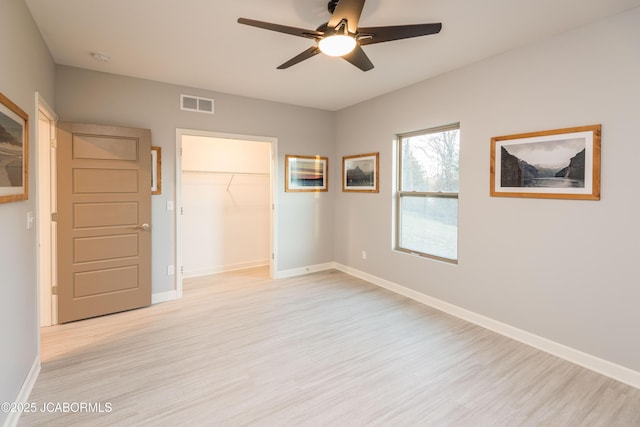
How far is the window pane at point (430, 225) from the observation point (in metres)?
3.67

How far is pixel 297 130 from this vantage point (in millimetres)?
5031

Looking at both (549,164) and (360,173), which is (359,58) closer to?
(549,164)

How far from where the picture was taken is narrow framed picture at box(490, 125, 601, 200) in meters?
2.48

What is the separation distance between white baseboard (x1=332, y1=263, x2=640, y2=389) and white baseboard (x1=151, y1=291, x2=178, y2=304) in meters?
2.96

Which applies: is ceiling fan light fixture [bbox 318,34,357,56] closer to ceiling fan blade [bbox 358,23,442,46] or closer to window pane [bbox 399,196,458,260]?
ceiling fan blade [bbox 358,23,442,46]

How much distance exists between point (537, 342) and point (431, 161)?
219 centimetres

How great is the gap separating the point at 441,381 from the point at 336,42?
256 centimetres

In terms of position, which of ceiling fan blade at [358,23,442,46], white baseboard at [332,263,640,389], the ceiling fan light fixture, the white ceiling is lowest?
white baseboard at [332,263,640,389]

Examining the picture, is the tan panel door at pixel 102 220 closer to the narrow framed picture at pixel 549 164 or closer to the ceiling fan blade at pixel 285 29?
the ceiling fan blade at pixel 285 29

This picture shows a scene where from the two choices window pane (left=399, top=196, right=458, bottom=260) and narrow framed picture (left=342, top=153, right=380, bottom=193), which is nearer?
window pane (left=399, top=196, right=458, bottom=260)

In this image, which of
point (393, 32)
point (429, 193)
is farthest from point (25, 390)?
point (429, 193)

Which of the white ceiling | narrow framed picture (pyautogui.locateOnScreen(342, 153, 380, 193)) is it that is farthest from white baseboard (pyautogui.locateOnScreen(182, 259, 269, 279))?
the white ceiling

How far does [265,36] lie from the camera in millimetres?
2760

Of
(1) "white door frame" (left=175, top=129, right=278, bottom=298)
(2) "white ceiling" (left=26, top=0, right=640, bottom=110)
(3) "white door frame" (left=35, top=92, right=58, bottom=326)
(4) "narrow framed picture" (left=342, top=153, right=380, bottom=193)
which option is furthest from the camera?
(4) "narrow framed picture" (left=342, top=153, right=380, bottom=193)
